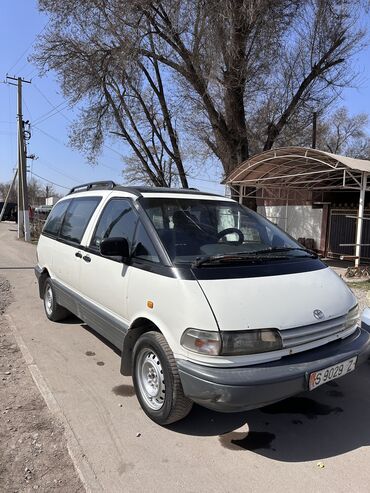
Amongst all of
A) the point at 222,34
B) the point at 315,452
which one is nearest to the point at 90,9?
the point at 222,34

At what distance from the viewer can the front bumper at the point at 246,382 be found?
285 cm

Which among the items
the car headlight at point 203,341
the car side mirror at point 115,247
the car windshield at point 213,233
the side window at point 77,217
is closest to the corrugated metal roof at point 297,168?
the car windshield at point 213,233

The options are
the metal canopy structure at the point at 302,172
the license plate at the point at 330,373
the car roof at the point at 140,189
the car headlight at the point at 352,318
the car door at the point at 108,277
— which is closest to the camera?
the license plate at the point at 330,373

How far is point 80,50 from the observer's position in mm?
18281

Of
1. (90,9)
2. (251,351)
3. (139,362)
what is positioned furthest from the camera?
(90,9)

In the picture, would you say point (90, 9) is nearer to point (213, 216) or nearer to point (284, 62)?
point (284, 62)

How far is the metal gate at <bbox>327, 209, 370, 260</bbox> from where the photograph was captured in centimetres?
1545

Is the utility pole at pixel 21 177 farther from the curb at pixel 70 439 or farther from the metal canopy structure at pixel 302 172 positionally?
the curb at pixel 70 439

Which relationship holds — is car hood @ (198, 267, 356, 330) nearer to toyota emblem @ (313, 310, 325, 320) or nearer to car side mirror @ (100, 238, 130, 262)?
toyota emblem @ (313, 310, 325, 320)

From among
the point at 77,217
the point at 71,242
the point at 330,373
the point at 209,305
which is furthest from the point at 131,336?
the point at 77,217

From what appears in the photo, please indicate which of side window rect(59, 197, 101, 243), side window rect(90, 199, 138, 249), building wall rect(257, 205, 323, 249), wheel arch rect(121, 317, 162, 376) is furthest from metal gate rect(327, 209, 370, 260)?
wheel arch rect(121, 317, 162, 376)

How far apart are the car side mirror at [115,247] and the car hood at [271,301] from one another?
98 cm

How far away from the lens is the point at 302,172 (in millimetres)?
14547

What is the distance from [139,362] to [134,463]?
843 millimetres
